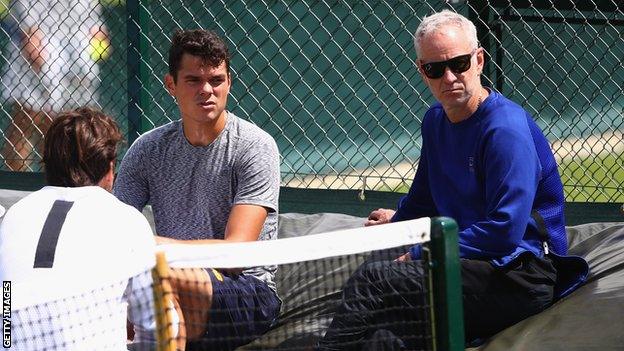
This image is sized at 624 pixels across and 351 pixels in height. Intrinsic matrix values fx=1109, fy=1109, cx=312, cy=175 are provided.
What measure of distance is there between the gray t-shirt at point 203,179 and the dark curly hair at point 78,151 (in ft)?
3.34

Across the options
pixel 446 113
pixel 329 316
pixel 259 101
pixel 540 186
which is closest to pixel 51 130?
pixel 329 316

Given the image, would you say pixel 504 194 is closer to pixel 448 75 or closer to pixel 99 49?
pixel 448 75

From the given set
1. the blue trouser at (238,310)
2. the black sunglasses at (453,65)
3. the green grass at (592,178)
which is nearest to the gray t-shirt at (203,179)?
the blue trouser at (238,310)

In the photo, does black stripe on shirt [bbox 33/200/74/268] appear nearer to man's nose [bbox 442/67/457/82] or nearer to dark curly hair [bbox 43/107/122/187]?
dark curly hair [bbox 43/107/122/187]

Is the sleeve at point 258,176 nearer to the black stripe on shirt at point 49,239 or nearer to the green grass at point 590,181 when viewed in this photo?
the black stripe on shirt at point 49,239

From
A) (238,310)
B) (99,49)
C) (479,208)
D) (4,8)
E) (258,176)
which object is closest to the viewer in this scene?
(238,310)

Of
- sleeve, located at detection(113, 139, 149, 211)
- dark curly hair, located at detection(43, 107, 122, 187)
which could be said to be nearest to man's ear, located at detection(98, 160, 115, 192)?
dark curly hair, located at detection(43, 107, 122, 187)

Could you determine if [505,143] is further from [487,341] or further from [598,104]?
[598,104]

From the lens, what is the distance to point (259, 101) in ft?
21.3

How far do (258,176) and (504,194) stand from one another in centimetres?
104

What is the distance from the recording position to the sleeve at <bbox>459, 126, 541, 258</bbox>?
12.0 feet

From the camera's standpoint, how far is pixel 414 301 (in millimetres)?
3266

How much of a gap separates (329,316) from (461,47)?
109 centimetres

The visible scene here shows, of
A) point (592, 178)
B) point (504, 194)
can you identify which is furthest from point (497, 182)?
point (592, 178)
